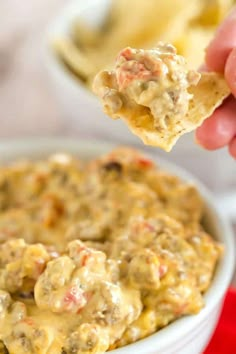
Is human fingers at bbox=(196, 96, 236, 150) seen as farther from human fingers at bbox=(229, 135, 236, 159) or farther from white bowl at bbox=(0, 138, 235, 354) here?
white bowl at bbox=(0, 138, 235, 354)

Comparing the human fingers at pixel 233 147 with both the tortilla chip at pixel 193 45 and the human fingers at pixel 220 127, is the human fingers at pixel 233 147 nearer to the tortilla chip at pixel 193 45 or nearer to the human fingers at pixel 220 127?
the human fingers at pixel 220 127

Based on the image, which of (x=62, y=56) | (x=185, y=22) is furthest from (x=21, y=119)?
(x=185, y=22)

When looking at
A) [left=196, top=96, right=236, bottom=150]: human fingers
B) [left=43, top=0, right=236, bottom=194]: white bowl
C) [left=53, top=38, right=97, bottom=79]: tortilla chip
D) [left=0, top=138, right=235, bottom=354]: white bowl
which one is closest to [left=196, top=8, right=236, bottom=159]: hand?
[left=196, top=96, right=236, bottom=150]: human fingers

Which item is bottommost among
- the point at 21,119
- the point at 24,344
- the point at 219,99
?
the point at 21,119

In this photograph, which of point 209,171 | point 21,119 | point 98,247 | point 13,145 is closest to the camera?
point 98,247

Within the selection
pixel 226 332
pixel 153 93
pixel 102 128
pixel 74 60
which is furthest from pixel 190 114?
pixel 74 60

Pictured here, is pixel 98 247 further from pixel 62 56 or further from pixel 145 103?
pixel 62 56
